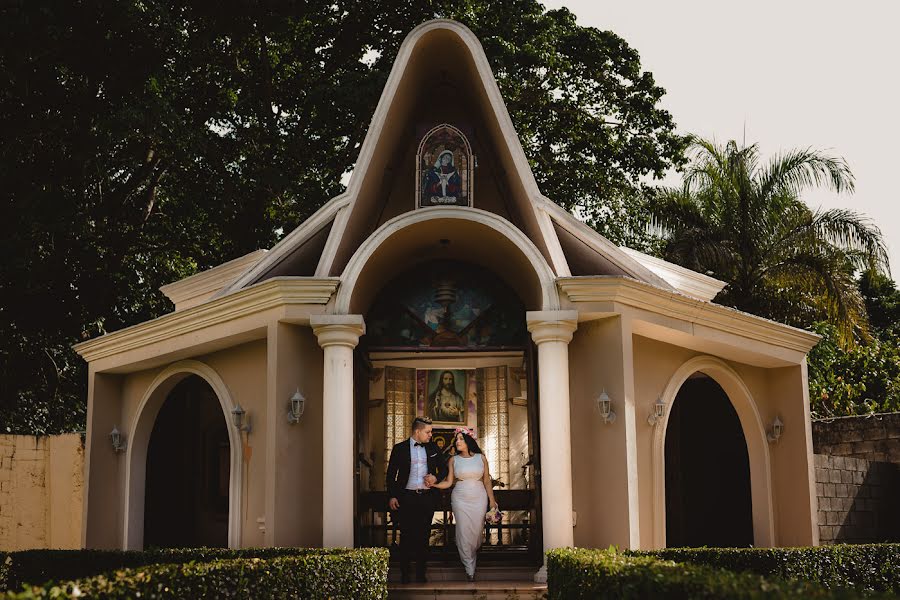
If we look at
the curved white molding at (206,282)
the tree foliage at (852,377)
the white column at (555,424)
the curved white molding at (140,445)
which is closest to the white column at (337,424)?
the white column at (555,424)

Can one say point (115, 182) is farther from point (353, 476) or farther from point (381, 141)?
point (353, 476)

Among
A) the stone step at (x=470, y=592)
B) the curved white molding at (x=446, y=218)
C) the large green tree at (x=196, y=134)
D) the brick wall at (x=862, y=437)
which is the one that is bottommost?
the stone step at (x=470, y=592)

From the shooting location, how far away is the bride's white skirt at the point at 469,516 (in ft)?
40.9

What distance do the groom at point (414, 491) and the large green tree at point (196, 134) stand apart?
8534mm

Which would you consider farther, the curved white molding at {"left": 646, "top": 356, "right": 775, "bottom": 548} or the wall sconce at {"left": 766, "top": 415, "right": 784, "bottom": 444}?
the wall sconce at {"left": 766, "top": 415, "right": 784, "bottom": 444}

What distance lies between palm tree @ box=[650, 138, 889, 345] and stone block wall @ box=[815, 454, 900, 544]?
6.30 meters

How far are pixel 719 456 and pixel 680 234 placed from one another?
31.5ft

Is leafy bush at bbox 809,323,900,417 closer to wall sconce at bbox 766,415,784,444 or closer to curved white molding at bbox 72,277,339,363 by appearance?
wall sconce at bbox 766,415,784,444

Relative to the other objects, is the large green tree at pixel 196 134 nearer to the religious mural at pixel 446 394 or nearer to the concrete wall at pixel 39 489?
the concrete wall at pixel 39 489

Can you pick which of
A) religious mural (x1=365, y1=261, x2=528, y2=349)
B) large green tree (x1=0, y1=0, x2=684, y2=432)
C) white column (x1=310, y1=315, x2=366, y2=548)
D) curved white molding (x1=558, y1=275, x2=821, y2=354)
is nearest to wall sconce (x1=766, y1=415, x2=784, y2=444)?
curved white molding (x1=558, y1=275, x2=821, y2=354)

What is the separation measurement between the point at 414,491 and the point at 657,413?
3.54 meters

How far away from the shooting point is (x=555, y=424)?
12.3 m

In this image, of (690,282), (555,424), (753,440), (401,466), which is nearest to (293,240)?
(401,466)

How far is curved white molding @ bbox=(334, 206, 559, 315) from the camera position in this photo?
41.5 feet
